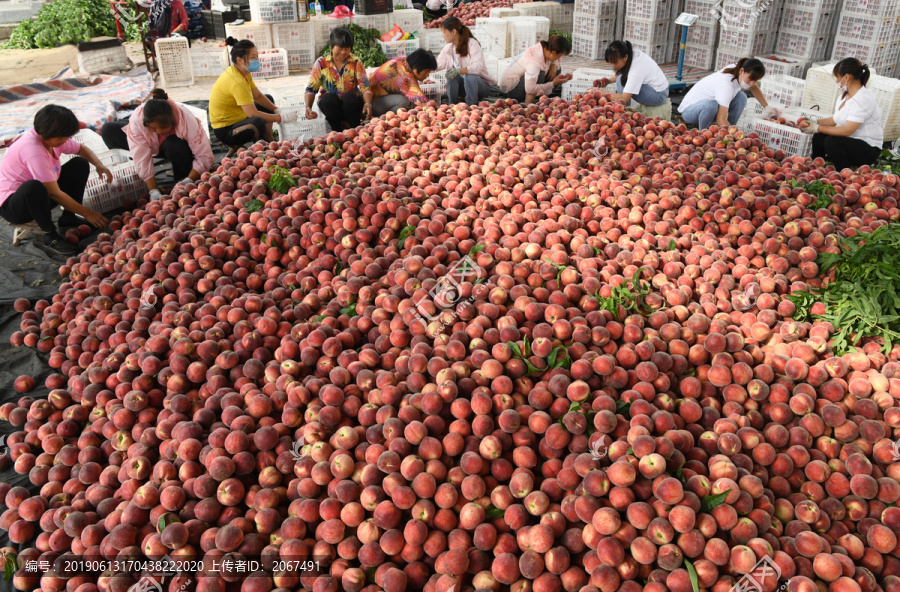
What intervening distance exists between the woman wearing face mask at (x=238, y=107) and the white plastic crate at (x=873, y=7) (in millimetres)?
5763

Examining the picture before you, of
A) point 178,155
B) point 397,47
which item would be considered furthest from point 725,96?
point 397,47

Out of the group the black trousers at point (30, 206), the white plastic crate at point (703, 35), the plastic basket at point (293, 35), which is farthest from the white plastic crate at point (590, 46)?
the black trousers at point (30, 206)

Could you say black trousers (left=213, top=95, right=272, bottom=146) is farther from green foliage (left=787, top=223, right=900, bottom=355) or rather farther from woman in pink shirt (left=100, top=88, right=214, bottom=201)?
green foliage (left=787, top=223, right=900, bottom=355)

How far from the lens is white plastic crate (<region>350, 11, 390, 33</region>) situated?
28.3ft

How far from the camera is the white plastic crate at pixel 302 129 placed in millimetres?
4836

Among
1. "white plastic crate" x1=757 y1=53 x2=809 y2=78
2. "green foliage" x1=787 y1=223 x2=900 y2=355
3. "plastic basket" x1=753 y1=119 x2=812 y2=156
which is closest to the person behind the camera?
"green foliage" x1=787 y1=223 x2=900 y2=355

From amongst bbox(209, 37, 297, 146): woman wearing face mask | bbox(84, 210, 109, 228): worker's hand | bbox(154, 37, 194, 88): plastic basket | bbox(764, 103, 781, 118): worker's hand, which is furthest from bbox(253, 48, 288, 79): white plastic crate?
bbox(764, 103, 781, 118): worker's hand

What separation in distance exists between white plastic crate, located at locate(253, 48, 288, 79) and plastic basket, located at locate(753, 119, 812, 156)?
5951mm

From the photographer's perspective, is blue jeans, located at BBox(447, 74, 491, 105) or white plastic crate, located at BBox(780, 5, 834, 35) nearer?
blue jeans, located at BBox(447, 74, 491, 105)

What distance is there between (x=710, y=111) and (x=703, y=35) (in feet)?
10.5

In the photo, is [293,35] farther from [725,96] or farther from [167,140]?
[725,96]

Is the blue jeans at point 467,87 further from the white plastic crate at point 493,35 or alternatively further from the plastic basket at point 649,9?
the plastic basket at point 649,9

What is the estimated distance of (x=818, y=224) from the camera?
8.32 feet

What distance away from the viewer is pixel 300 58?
8.30 meters
